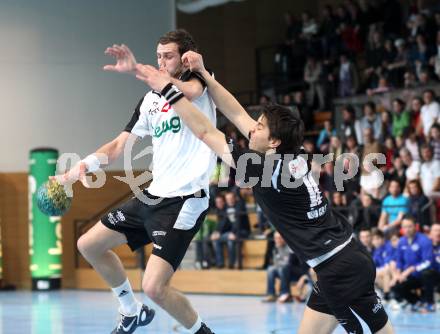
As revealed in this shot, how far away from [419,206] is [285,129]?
9.04 meters

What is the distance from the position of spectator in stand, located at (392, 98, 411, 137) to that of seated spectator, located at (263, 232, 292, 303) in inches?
127

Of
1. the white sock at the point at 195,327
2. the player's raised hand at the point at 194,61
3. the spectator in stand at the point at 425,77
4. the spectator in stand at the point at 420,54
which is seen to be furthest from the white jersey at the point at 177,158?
the spectator in stand at the point at 420,54

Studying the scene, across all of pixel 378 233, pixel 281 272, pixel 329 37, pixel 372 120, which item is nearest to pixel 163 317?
pixel 281 272

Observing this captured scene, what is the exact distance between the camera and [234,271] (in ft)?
53.3

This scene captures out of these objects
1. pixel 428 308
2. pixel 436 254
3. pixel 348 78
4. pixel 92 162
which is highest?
pixel 348 78

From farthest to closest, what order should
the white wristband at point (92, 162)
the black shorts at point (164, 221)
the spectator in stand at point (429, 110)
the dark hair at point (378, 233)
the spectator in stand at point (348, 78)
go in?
the spectator in stand at point (348, 78)
the spectator in stand at point (429, 110)
the dark hair at point (378, 233)
the white wristband at point (92, 162)
the black shorts at point (164, 221)

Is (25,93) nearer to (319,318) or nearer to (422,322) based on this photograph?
(422,322)

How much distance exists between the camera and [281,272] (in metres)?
14.5

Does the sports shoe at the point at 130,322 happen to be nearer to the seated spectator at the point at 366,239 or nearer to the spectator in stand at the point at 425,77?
the seated spectator at the point at 366,239

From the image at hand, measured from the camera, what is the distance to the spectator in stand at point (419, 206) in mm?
14094

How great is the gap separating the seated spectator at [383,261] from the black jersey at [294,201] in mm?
7939

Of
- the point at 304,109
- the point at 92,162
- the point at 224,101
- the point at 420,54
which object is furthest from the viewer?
the point at 304,109

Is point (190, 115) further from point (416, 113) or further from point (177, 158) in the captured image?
point (416, 113)

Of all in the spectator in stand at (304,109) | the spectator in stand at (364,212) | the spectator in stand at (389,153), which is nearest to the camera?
the spectator in stand at (364,212)
